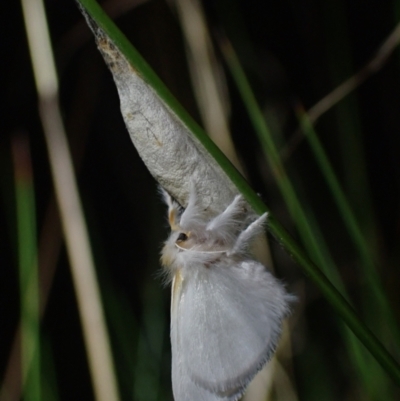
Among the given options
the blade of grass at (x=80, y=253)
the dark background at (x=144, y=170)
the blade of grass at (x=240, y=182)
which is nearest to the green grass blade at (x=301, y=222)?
the blade of grass at (x=240, y=182)

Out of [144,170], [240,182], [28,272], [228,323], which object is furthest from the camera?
[144,170]

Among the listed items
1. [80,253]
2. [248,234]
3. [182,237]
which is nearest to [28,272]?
[80,253]

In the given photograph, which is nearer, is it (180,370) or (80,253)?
(180,370)

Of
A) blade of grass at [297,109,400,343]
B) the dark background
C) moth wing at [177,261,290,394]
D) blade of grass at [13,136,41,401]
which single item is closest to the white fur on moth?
moth wing at [177,261,290,394]

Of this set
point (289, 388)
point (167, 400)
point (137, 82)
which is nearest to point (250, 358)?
point (137, 82)

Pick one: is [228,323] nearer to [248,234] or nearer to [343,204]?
[248,234]

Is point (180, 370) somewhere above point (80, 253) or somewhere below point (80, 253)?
below
